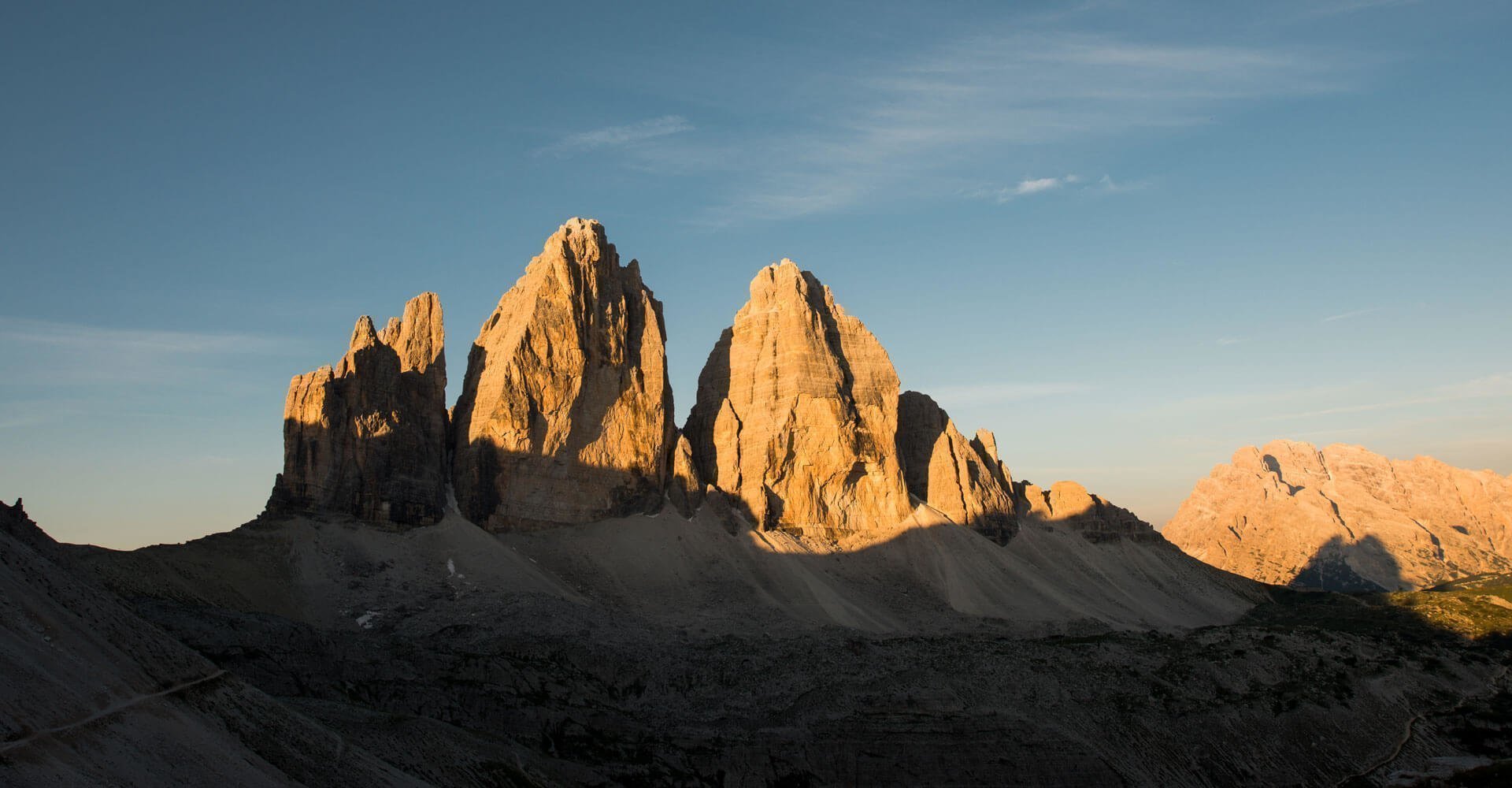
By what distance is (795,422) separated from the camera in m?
145

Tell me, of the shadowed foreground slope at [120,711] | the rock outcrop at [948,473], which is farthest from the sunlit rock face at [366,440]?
the shadowed foreground slope at [120,711]

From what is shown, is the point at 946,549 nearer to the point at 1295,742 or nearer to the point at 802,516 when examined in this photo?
the point at 802,516

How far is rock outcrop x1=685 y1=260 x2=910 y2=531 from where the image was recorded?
143 m

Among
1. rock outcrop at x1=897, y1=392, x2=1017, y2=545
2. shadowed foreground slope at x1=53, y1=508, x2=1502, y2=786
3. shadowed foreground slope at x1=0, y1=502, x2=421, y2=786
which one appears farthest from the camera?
rock outcrop at x1=897, y1=392, x2=1017, y2=545

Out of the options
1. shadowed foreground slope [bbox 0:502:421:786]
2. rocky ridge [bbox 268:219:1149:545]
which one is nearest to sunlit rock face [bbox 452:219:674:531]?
rocky ridge [bbox 268:219:1149:545]

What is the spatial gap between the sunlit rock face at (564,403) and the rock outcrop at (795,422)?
10.1m

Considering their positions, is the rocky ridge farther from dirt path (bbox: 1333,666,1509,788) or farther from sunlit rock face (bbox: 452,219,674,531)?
dirt path (bbox: 1333,666,1509,788)

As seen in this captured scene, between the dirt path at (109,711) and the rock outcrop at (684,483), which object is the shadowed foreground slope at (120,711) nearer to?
the dirt path at (109,711)

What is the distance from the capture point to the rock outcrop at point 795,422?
5645 inches

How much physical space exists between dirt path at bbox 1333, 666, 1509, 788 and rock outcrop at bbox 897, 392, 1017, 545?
60.6 meters

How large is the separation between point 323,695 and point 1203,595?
421 feet

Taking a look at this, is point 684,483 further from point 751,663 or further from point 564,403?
point 751,663

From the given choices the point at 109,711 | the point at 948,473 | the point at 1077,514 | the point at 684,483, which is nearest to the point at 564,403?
the point at 684,483

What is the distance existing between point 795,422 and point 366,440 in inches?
2003
